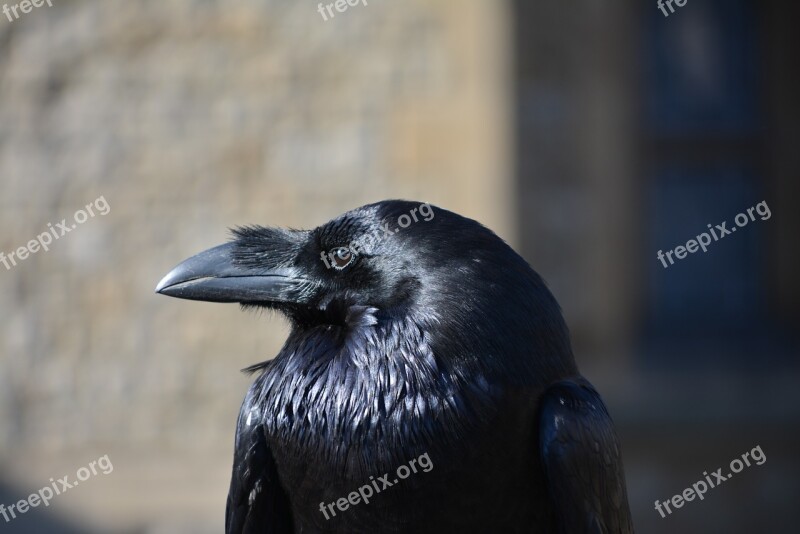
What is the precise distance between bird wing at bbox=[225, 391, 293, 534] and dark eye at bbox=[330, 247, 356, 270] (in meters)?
0.35

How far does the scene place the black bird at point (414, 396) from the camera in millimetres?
2100

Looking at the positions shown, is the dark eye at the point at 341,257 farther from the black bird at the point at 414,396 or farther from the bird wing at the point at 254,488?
the bird wing at the point at 254,488

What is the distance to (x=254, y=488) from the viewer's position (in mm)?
2355

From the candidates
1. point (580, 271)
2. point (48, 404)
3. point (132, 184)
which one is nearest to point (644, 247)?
point (580, 271)

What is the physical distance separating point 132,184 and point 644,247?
2.85 metres

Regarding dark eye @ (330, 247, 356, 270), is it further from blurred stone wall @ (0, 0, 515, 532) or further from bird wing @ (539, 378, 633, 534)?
blurred stone wall @ (0, 0, 515, 532)

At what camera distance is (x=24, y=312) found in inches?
229

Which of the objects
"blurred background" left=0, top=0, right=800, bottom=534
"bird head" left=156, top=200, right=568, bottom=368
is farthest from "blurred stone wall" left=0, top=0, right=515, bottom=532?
"bird head" left=156, top=200, right=568, bottom=368

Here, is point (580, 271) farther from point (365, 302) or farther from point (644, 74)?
point (365, 302)

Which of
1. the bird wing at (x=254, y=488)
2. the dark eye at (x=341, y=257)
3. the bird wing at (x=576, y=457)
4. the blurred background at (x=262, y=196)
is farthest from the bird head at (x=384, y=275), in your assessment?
the blurred background at (x=262, y=196)

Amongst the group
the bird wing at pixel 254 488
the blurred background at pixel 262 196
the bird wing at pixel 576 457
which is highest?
the blurred background at pixel 262 196

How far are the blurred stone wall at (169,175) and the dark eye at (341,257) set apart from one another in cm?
324

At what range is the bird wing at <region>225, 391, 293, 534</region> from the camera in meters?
2.33

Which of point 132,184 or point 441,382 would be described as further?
point 132,184
